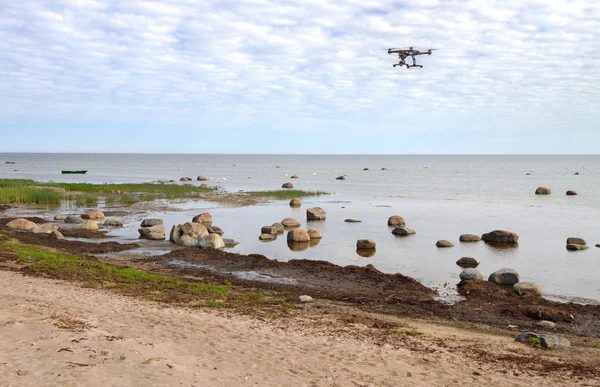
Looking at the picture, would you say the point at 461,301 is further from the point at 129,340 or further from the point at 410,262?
the point at 129,340

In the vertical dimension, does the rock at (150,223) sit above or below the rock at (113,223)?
above

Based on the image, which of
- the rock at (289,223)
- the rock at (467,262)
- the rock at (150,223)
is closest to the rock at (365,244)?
the rock at (467,262)

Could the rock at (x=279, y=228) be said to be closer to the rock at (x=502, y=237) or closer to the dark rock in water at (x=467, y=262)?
the dark rock in water at (x=467, y=262)

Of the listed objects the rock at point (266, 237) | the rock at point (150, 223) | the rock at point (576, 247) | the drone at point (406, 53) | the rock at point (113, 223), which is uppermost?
the drone at point (406, 53)

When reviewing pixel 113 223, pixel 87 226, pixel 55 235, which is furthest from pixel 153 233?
pixel 113 223

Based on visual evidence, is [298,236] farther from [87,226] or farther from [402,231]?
[87,226]

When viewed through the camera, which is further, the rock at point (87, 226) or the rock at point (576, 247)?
the rock at point (87, 226)

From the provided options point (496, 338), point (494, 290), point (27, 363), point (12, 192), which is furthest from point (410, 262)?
point (12, 192)
